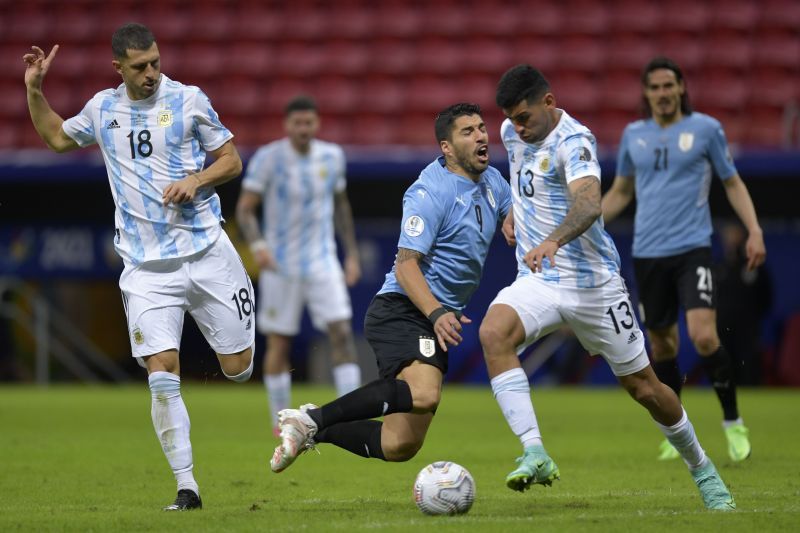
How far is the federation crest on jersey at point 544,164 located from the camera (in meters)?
6.36

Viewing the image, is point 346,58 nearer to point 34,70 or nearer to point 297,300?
point 297,300

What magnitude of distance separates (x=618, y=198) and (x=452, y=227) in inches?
110

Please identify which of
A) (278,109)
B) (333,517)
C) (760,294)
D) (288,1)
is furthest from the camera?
(288,1)

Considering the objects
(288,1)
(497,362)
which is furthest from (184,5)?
(497,362)

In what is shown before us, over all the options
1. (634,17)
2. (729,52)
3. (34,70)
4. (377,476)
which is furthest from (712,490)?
(634,17)

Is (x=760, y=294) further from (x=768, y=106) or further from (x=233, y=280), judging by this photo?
(x=233, y=280)

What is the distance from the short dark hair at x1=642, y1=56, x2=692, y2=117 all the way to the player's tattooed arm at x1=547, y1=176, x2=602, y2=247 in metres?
2.75

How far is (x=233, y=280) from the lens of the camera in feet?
21.7

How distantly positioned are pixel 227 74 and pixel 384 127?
2740 mm

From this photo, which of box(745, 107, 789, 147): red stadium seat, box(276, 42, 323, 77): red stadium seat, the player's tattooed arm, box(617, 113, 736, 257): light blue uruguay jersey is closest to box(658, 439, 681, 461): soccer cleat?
box(617, 113, 736, 257): light blue uruguay jersey

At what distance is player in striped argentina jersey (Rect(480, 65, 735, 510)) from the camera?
19.4ft

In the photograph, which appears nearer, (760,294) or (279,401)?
(279,401)

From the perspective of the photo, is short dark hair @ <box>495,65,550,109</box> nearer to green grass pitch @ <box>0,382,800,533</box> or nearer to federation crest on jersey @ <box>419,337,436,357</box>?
federation crest on jersey @ <box>419,337,436,357</box>

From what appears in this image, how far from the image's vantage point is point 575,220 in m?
5.89
